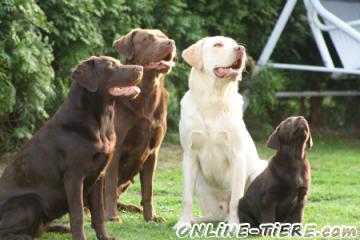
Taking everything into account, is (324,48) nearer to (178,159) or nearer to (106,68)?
(178,159)

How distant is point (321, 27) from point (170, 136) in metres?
2.33

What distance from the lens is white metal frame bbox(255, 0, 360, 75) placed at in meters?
9.93

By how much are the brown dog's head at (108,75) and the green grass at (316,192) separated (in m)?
1.07

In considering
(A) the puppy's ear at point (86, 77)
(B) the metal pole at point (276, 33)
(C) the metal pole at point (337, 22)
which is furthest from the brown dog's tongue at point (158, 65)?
(B) the metal pole at point (276, 33)

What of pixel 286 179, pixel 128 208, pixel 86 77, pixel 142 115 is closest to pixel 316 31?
pixel 128 208

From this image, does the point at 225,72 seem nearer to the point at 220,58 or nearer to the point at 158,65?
the point at 220,58

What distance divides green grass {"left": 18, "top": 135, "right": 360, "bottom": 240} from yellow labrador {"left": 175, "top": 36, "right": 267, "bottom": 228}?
15.6 inches

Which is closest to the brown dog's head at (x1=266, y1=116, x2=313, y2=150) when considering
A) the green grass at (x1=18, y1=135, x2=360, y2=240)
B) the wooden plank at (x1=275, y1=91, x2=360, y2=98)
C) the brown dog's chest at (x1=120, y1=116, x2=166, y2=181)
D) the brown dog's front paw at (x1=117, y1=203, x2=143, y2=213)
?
the green grass at (x1=18, y1=135, x2=360, y2=240)

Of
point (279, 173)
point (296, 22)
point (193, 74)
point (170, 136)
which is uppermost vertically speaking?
point (193, 74)

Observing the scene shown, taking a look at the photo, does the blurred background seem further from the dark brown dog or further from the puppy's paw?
the dark brown dog

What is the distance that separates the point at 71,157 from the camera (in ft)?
17.8

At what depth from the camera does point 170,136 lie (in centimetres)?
1085

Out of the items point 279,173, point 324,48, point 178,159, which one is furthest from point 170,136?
point 279,173

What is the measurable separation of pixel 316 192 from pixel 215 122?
2.11 meters
